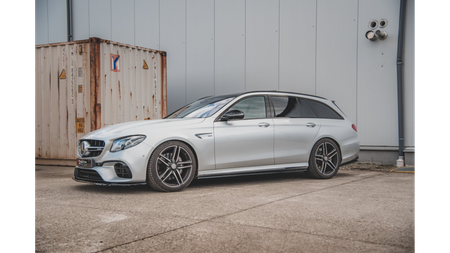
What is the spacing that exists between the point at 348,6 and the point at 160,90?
520 centimetres

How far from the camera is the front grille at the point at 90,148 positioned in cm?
584

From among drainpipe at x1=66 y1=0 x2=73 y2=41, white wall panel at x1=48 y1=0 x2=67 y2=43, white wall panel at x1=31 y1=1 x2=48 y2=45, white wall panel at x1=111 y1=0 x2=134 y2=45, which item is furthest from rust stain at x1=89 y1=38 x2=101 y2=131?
white wall panel at x1=31 y1=1 x2=48 y2=45

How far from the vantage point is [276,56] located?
1142 cm

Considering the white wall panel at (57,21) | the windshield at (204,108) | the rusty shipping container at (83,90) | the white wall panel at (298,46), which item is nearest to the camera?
the windshield at (204,108)

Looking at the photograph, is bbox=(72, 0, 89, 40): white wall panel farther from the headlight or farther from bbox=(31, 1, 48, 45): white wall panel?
the headlight

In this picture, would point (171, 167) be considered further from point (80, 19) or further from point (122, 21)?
point (80, 19)

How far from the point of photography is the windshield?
6.64 meters

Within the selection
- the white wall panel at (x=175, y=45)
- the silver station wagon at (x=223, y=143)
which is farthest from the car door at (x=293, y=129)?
the white wall panel at (x=175, y=45)

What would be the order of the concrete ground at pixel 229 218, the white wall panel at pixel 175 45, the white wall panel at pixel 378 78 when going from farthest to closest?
the white wall panel at pixel 175 45, the white wall panel at pixel 378 78, the concrete ground at pixel 229 218

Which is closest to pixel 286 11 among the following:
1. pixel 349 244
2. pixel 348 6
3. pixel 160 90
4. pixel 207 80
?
pixel 348 6

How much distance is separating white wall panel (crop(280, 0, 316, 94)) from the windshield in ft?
14.5

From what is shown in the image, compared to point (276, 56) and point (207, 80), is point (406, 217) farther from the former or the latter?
point (207, 80)

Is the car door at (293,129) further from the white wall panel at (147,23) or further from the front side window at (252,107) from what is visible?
the white wall panel at (147,23)

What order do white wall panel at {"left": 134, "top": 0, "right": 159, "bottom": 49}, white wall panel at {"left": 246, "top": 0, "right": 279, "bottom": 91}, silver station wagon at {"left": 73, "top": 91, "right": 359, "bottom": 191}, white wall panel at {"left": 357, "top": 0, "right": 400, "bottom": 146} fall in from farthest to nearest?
white wall panel at {"left": 134, "top": 0, "right": 159, "bottom": 49} → white wall panel at {"left": 246, "top": 0, "right": 279, "bottom": 91} → white wall panel at {"left": 357, "top": 0, "right": 400, "bottom": 146} → silver station wagon at {"left": 73, "top": 91, "right": 359, "bottom": 191}
